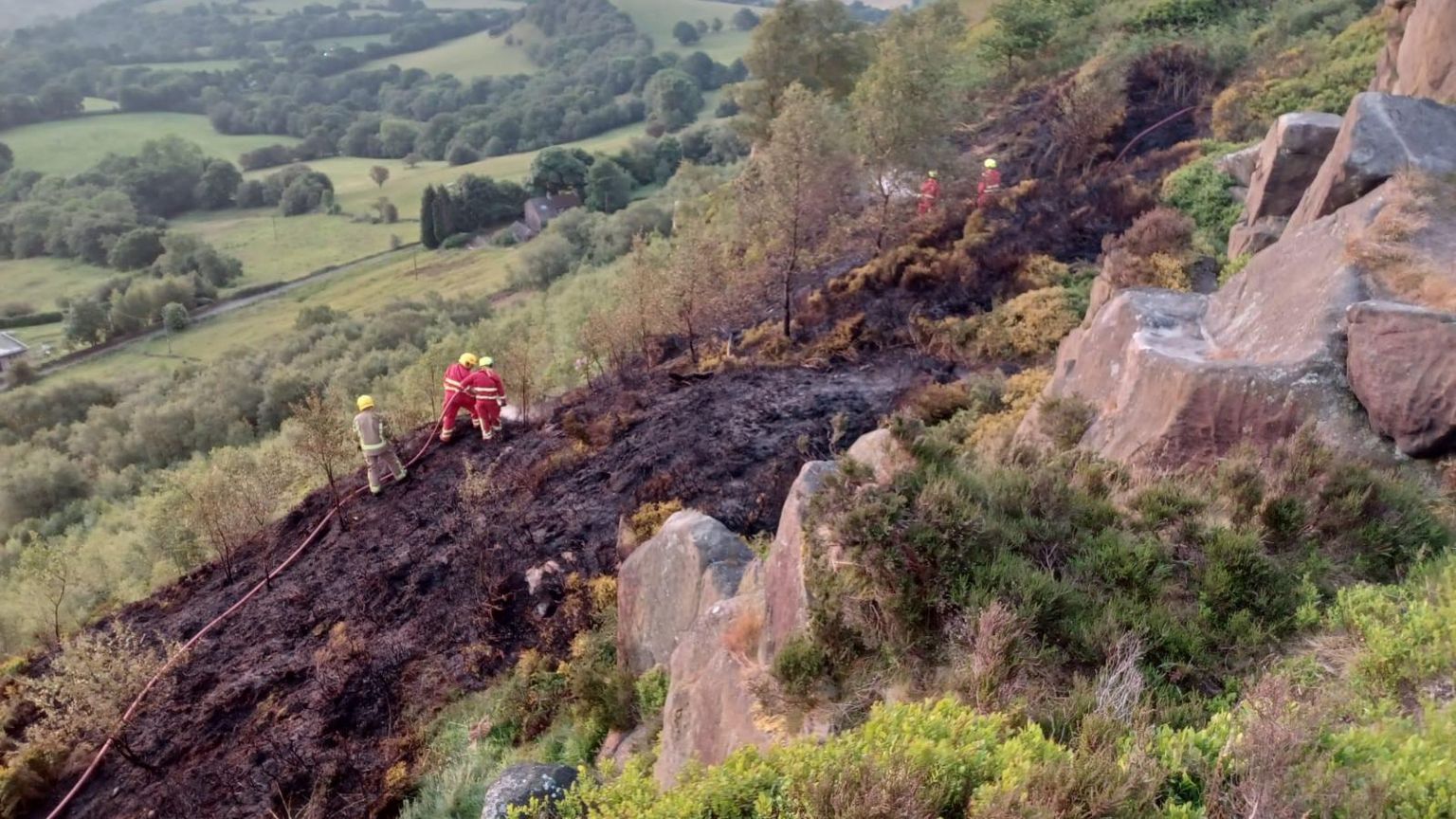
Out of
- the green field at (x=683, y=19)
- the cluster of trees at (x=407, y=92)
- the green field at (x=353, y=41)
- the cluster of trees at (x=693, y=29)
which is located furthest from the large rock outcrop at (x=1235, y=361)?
the green field at (x=353, y=41)

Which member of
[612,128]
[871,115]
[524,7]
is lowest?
[612,128]

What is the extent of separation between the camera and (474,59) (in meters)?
169

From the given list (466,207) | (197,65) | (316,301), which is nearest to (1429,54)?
(316,301)

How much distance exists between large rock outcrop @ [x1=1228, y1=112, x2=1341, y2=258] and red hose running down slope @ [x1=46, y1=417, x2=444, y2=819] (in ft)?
50.9

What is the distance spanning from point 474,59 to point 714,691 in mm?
186298

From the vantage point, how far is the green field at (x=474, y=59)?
161 m

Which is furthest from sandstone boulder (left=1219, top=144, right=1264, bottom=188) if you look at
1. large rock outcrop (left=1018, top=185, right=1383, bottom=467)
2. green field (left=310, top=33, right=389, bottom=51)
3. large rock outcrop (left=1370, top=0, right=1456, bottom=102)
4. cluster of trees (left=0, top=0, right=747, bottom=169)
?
green field (left=310, top=33, right=389, bottom=51)

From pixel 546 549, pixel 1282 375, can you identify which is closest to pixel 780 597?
pixel 1282 375

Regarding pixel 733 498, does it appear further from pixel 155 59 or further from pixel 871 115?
pixel 155 59

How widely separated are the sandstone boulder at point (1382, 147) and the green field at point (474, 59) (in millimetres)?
166087

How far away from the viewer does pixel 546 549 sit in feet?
43.0

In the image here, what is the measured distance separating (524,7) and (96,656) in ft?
681

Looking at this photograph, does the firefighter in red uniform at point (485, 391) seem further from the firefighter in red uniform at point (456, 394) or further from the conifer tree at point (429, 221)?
the conifer tree at point (429, 221)

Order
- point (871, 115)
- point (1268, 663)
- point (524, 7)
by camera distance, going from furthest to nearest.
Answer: point (524, 7) → point (871, 115) → point (1268, 663)
